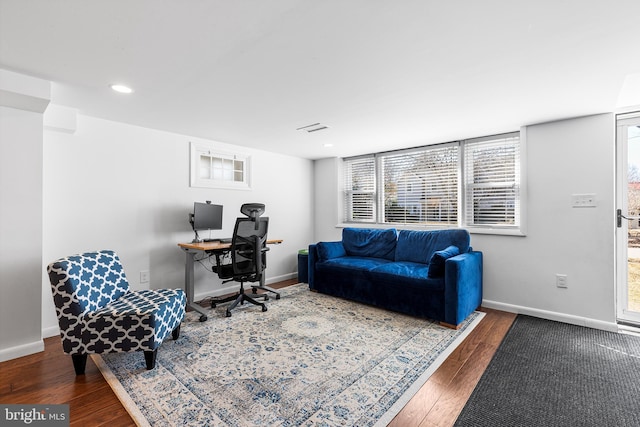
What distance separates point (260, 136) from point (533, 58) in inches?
114

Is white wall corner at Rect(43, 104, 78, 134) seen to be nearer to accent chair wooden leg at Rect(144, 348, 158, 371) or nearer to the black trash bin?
accent chair wooden leg at Rect(144, 348, 158, 371)

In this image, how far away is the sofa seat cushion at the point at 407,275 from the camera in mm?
3053

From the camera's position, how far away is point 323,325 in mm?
3012

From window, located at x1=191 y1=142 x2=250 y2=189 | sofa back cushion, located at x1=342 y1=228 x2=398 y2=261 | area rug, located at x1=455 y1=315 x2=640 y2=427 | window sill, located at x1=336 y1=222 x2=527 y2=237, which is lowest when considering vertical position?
area rug, located at x1=455 y1=315 x2=640 y2=427

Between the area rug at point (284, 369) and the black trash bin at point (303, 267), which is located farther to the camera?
the black trash bin at point (303, 267)

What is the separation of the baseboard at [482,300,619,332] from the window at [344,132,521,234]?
937 millimetres

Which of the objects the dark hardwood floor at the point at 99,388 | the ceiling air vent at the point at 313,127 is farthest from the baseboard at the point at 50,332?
the ceiling air vent at the point at 313,127

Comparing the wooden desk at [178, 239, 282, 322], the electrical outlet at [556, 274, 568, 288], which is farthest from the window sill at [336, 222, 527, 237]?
the wooden desk at [178, 239, 282, 322]

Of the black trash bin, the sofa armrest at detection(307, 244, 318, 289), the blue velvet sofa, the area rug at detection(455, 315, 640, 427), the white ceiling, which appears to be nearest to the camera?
the white ceiling

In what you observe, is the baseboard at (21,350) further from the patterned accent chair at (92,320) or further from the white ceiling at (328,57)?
the white ceiling at (328,57)

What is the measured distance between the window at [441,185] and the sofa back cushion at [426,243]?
398 millimetres

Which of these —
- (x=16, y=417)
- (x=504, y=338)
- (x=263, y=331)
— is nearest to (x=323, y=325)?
(x=263, y=331)

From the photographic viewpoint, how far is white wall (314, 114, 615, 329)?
294 centimetres

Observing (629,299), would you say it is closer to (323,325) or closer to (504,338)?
(504,338)
